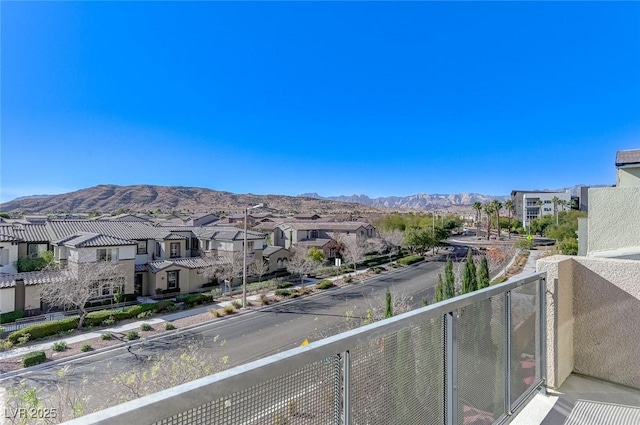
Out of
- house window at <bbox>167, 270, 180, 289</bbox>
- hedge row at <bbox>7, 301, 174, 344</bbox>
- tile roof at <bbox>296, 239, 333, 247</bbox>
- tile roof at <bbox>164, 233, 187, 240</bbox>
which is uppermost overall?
tile roof at <bbox>164, 233, 187, 240</bbox>

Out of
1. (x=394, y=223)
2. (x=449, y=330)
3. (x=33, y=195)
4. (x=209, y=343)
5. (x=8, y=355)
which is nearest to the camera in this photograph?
(x=449, y=330)

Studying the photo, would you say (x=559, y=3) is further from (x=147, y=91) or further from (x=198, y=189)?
(x=198, y=189)

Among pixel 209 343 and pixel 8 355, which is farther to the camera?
pixel 209 343

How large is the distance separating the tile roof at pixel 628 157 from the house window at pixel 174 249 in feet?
83.6

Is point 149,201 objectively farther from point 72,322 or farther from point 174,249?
point 72,322

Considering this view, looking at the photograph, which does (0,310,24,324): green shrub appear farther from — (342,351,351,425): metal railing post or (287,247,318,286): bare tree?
(342,351,351,425): metal railing post

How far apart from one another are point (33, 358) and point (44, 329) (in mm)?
3192

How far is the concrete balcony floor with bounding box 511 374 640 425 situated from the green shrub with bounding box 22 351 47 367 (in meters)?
14.5

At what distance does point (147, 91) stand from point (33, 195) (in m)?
61.9

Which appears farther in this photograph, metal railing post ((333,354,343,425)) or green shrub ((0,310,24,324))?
green shrub ((0,310,24,324))

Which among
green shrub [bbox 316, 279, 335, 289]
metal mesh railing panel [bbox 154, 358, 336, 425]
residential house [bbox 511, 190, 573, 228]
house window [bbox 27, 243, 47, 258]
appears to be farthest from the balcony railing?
residential house [bbox 511, 190, 573, 228]

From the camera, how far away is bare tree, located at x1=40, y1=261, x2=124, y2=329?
1520 centimetres

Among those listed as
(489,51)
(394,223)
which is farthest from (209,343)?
(394,223)

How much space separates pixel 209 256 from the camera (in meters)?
26.2
